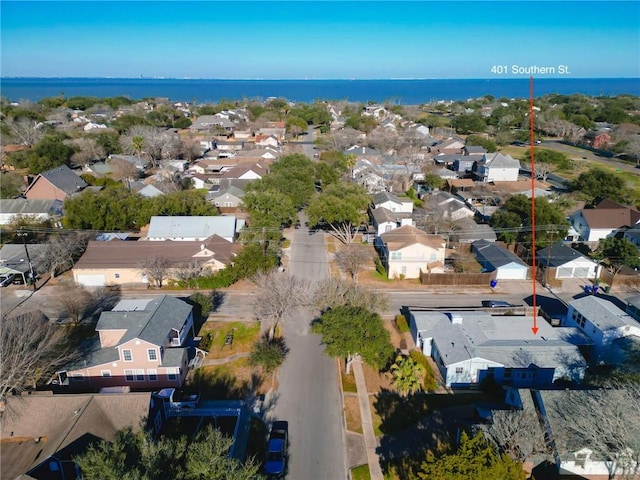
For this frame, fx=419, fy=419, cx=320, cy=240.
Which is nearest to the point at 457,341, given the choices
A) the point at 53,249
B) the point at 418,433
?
the point at 418,433

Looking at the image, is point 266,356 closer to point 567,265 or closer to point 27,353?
point 27,353

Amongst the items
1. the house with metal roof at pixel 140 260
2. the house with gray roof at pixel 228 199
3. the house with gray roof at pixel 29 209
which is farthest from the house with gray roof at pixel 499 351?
the house with gray roof at pixel 29 209

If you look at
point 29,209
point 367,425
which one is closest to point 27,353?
point 367,425

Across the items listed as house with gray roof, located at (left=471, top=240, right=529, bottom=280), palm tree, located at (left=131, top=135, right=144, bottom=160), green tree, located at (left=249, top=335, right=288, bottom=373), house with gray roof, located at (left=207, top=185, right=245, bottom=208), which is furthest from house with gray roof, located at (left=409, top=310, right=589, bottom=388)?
palm tree, located at (left=131, top=135, right=144, bottom=160)

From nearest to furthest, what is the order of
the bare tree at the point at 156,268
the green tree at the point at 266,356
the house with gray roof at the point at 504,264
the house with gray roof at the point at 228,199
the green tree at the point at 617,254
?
1. the green tree at the point at 266,356
2. the bare tree at the point at 156,268
3. the green tree at the point at 617,254
4. the house with gray roof at the point at 504,264
5. the house with gray roof at the point at 228,199

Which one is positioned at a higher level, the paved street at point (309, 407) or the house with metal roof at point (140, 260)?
the house with metal roof at point (140, 260)

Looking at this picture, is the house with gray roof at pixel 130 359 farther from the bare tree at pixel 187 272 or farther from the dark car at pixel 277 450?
the bare tree at pixel 187 272
